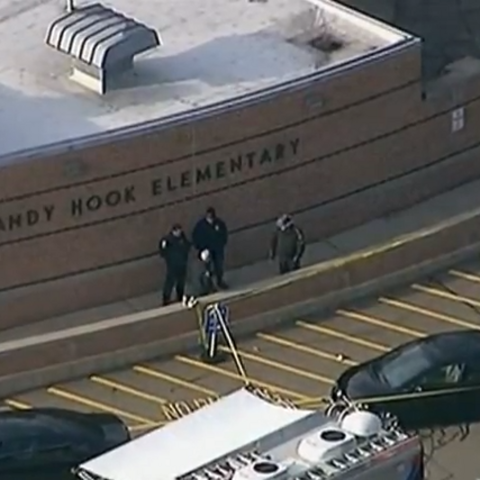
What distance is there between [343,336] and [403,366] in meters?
3.16

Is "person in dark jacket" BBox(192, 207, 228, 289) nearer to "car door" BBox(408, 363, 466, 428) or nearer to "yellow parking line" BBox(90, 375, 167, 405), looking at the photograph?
"yellow parking line" BBox(90, 375, 167, 405)

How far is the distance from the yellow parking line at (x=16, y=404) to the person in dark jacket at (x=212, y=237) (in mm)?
4063

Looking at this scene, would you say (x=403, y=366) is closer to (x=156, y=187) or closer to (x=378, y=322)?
(x=378, y=322)

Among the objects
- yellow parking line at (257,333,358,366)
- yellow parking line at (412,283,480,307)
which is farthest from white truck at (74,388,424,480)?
yellow parking line at (412,283,480,307)

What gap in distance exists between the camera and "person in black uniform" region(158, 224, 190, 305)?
34.9 meters

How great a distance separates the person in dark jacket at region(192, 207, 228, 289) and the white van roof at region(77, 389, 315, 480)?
26.7ft

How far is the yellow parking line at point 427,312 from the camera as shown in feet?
116

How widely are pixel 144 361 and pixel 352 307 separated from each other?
3.69 metres

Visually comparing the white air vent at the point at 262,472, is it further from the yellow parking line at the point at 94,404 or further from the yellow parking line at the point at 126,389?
the yellow parking line at the point at 126,389

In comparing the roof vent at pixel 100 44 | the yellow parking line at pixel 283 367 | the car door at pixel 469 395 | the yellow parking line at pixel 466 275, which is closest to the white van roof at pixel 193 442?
the car door at pixel 469 395

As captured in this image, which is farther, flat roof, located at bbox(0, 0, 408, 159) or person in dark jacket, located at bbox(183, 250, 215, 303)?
flat roof, located at bbox(0, 0, 408, 159)

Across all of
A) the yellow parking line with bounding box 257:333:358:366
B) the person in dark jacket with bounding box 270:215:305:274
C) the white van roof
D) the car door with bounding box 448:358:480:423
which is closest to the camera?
the white van roof

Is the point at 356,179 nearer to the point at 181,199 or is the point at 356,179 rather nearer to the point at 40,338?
the point at 181,199

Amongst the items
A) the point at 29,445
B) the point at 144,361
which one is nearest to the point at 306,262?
the point at 144,361
